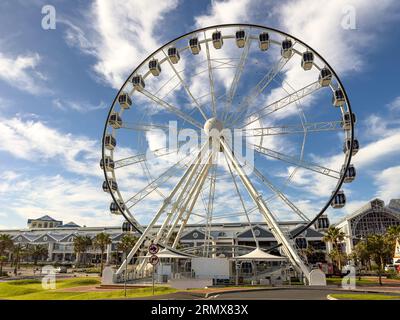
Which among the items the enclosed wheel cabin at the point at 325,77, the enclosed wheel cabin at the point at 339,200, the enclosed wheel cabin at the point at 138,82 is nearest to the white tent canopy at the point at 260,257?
the enclosed wheel cabin at the point at 339,200

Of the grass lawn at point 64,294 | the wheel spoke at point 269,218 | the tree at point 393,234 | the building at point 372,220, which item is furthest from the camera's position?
the building at point 372,220

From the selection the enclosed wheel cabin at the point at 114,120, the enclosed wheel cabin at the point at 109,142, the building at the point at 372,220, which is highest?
the enclosed wheel cabin at the point at 114,120

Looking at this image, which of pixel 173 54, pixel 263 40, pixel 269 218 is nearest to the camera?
pixel 269 218

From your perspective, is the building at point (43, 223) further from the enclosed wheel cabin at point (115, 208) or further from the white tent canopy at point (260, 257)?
the white tent canopy at point (260, 257)

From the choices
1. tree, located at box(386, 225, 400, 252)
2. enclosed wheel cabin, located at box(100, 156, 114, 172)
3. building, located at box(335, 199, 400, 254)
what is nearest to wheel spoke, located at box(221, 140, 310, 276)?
enclosed wheel cabin, located at box(100, 156, 114, 172)

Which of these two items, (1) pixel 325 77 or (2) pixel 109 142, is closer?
(1) pixel 325 77

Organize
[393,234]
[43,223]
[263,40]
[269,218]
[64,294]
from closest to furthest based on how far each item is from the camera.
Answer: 1. [64,294]
2. [269,218]
3. [263,40]
4. [393,234]
5. [43,223]

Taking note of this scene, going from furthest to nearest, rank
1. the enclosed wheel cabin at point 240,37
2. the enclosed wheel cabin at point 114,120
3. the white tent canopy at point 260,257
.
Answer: the enclosed wheel cabin at point 114,120 → the enclosed wheel cabin at point 240,37 → the white tent canopy at point 260,257

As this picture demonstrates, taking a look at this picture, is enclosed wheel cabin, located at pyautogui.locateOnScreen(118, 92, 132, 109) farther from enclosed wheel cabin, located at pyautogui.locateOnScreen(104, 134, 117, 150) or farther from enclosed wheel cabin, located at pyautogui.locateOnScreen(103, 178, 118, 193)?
enclosed wheel cabin, located at pyautogui.locateOnScreen(103, 178, 118, 193)

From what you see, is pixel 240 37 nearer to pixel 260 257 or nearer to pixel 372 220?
pixel 260 257

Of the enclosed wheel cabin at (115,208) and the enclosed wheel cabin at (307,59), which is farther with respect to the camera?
the enclosed wheel cabin at (115,208)

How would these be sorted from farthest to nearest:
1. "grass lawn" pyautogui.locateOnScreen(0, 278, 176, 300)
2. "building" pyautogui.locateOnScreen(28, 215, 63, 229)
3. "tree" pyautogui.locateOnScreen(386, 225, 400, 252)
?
1. "building" pyautogui.locateOnScreen(28, 215, 63, 229)
2. "tree" pyautogui.locateOnScreen(386, 225, 400, 252)
3. "grass lawn" pyautogui.locateOnScreen(0, 278, 176, 300)

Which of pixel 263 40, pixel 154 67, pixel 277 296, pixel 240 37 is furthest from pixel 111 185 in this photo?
pixel 277 296
